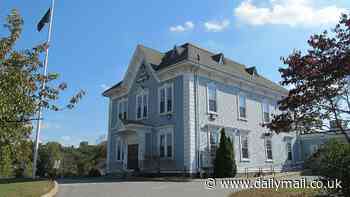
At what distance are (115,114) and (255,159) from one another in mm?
13331

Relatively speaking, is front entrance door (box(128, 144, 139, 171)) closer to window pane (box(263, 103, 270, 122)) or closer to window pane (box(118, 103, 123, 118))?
window pane (box(118, 103, 123, 118))

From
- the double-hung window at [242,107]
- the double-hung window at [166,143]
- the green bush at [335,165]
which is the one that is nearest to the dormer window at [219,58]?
the double-hung window at [242,107]

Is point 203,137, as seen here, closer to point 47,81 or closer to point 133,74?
point 133,74

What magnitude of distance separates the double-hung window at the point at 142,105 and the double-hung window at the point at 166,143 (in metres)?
2.69

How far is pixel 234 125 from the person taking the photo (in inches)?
1055

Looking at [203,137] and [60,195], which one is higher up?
[203,137]

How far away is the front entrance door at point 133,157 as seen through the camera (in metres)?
25.5

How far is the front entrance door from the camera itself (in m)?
25.5

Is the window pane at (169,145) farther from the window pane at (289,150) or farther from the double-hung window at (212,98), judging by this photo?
the window pane at (289,150)

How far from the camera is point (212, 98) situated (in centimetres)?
2530

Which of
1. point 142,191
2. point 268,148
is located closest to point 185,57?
point 142,191

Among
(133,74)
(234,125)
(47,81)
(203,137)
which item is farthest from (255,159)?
(47,81)

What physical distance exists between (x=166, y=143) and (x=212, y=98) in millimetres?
4904

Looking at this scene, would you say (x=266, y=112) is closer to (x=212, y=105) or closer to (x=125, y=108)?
(x=212, y=105)
